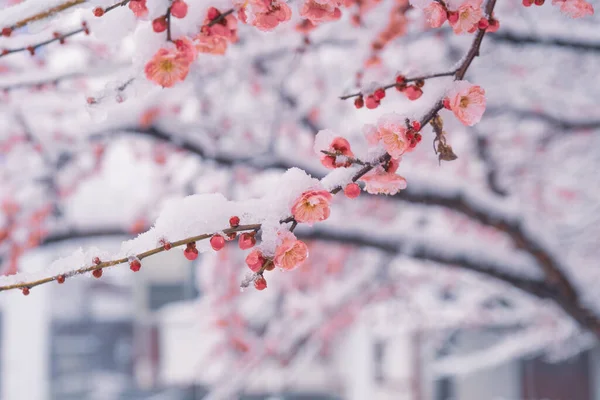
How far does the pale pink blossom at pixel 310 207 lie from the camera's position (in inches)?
30.4

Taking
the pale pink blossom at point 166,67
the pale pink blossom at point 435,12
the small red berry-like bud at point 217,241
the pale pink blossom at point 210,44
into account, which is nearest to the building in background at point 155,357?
the small red berry-like bud at point 217,241

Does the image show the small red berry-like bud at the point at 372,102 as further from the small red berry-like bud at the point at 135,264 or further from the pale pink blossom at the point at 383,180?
the small red berry-like bud at the point at 135,264

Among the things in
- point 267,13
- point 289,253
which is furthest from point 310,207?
point 267,13

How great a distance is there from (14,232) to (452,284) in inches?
276

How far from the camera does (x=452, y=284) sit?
8.70m

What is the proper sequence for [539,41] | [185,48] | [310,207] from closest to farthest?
1. [310,207]
2. [185,48]
3. [539,41]

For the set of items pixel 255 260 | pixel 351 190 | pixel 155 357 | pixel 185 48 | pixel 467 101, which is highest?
pixel 155 357

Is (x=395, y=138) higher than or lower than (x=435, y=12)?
lower

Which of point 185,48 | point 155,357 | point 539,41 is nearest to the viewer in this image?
point 185,48

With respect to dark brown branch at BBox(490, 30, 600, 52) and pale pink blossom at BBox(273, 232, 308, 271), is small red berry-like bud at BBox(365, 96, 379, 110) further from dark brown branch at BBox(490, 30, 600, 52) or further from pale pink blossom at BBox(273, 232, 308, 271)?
dark brown branch at BBox(490, 30, 600, 52)

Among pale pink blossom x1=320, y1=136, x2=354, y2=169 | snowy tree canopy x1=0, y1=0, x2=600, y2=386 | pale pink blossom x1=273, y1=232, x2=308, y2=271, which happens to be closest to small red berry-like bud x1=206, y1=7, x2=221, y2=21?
snowy tree canopy x1=0, y1=0, x2=600, y2=386

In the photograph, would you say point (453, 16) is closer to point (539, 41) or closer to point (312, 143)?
point (312, 143)

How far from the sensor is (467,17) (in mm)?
866

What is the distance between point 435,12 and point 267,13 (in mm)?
266
